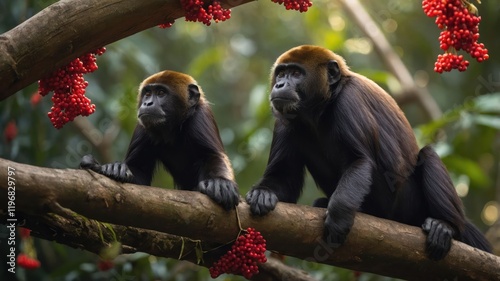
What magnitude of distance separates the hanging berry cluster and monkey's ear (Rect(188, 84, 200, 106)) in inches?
125

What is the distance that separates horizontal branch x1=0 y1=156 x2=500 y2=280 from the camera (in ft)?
14.6

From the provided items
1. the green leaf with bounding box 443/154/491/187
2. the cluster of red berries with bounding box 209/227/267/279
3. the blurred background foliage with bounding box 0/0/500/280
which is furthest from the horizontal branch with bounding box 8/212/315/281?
the green leaf with bounding box 443/154/491/187

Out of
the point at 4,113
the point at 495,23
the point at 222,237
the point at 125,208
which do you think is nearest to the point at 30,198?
the point at 125,208

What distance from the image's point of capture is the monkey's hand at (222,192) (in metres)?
5.43

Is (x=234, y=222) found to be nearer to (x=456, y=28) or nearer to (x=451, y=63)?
(x=451, y=63)

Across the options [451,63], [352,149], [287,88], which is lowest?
[352,149]

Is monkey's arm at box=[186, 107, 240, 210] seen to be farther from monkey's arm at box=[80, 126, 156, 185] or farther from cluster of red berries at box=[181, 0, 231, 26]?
cluster of red berries at box=[181, 0, 231, 26]

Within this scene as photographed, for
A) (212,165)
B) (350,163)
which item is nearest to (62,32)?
(212,165)

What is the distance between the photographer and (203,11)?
5039 millimetres

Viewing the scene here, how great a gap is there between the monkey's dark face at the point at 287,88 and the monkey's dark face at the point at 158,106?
118cm

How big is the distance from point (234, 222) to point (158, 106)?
2.10 metres

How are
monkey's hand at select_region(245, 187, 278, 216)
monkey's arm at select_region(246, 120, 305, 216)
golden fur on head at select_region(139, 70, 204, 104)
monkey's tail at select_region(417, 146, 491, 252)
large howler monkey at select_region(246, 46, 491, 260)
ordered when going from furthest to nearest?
1. golden fur on head at select_region(139, 70, 204, 104)
2. monkey's arm at select_region(246, 120, 305, 216)
3. monkey's tail at select_region(417, 146, 491, 252)
4. large howler monkey at select_region(246, 46, 491, 260)
5. monkey's hand at select_region(245, 187, 278, 216)

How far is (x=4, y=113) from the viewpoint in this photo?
8812mm

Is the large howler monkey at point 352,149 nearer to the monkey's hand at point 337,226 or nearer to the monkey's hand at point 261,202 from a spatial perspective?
the monkey's hand at point 337,226
